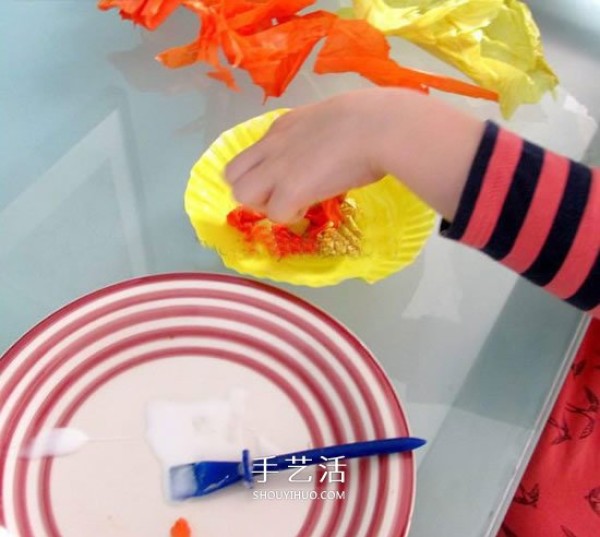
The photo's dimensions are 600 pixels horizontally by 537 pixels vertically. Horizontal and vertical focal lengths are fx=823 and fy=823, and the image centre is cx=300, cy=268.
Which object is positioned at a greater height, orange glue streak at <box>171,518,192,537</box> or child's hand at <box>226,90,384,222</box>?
child's hand at <box>226,90,384,222</box>

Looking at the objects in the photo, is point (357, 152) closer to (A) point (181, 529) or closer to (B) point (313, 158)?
(B) point (313, 158)

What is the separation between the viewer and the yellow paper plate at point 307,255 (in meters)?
Result: 0.54

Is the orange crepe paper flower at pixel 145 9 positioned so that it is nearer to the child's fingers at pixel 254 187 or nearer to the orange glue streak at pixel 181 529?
the child's fingers at pixel 254 187

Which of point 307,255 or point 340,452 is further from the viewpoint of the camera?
point 307,255

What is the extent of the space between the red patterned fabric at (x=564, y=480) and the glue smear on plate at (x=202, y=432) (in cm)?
17

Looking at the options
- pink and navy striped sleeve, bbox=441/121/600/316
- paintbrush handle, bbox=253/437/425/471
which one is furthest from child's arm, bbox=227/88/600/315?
paintbrush handle, bbox=253/437/425/471

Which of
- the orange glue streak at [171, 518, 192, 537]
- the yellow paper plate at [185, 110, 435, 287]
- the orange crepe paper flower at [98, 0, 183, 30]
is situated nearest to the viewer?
the orange glue streak at [171, 518, 192, 537]

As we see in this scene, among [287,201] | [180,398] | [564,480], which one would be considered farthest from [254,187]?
[564,480]

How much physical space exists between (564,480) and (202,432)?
23 centimetres

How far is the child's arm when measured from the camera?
1.48 ft

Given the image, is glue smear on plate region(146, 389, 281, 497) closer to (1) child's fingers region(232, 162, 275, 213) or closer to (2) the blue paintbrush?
(2) the blue paintbrush

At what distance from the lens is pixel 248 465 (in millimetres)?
444

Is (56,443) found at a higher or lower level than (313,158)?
lower

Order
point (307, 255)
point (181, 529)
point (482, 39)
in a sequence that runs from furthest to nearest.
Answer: point (482, 39)
point (307, 255)
point (181, 529)
